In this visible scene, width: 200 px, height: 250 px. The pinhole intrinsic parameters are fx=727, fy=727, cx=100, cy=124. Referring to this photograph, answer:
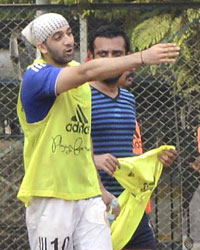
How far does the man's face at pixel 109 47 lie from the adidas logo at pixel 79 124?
71 cm

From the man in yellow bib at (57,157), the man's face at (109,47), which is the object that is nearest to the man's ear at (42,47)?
the man in yellow bib at (57,157)

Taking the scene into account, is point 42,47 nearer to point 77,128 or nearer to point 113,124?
point 77,128

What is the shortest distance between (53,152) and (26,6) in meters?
1.97

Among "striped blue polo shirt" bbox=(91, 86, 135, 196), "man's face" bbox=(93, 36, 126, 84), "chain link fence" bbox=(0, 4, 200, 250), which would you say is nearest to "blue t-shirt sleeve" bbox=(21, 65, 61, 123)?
"striped blue polo shirt" bbox=(91, 86, 135, 196)

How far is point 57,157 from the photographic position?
3676mm

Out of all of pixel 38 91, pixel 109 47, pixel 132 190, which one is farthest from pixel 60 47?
pixel 132 190

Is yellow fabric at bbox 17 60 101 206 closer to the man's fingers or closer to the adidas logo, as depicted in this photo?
the adidas logo

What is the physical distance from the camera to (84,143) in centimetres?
Answer: 377

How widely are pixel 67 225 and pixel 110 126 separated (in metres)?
0.77

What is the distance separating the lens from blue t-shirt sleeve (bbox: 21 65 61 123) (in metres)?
3.53

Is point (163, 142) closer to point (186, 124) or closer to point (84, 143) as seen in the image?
point (186, 124)

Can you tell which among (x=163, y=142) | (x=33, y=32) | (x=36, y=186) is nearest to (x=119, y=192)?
(x=36, y=186)

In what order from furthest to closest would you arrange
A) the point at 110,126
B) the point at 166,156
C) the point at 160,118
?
the point at 160,118, the point at 166,156, the point at 110,126

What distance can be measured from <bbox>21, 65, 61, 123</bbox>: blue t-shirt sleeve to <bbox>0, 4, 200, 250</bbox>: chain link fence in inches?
73.2
